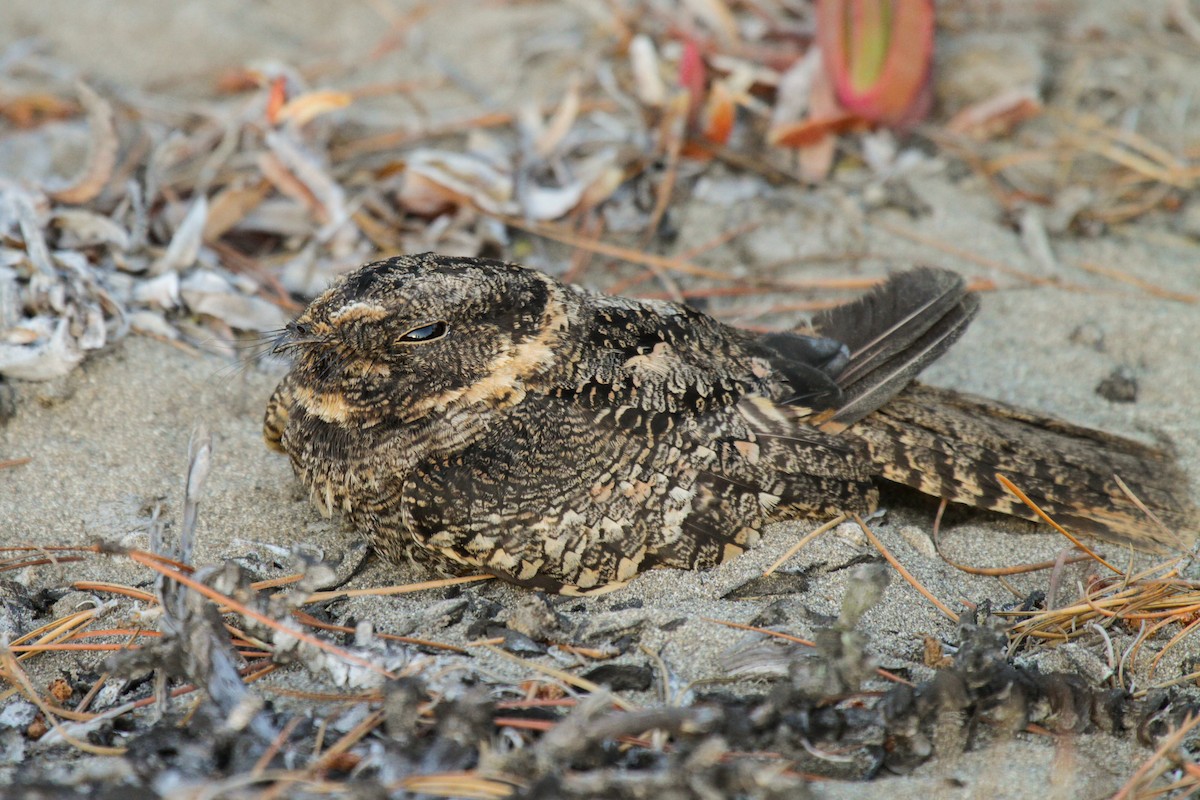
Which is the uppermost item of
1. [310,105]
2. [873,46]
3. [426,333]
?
[873,46]

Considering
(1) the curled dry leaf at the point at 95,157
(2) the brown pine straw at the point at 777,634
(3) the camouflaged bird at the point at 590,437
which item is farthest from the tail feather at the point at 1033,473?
(1) the curled dry leaf at the point at 95,157

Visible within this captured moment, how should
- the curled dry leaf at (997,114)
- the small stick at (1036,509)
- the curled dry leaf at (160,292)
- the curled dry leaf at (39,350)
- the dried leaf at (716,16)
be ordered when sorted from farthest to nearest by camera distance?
the dried leaf at (716,16) → the curled dry leaf at (997,114) → the curled dry leaf at (160,292) → the curled dry leaf at (39,350) → the small stick at (1036,509)

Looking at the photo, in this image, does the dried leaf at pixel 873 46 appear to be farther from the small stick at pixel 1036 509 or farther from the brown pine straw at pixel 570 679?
the brown pine straw at pixel 570 679

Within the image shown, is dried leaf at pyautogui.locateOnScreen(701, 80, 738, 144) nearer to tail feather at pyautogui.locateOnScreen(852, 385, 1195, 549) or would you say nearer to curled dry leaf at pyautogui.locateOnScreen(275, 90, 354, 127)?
→ curled dry leaf at pyautogui.locateOnScreen(275, 90, 354, 127)

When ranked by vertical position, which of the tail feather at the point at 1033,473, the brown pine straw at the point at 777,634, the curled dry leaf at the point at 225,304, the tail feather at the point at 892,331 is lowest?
the brown pine straw at the point at 777,634

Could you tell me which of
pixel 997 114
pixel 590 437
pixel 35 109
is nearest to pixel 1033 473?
pixel 590 437

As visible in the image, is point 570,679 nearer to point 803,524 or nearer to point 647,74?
point 803,524

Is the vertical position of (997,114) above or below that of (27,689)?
above

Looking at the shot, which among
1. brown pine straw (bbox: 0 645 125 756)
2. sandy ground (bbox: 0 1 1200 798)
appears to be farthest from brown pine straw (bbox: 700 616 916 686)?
brown pine straw (bbox: 0 645 125 756)
